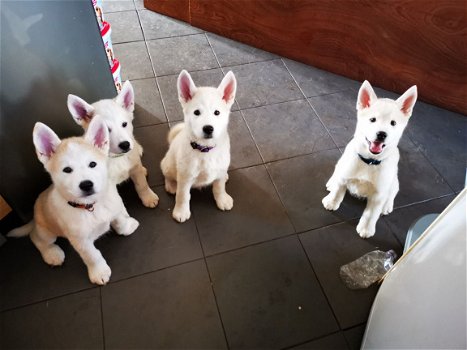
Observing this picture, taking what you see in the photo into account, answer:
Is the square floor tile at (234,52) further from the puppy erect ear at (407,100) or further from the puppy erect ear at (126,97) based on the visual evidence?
the puppy erect ear at (407,100)

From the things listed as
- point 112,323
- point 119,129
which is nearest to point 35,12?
point 119,129

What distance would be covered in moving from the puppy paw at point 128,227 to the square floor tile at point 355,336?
159 centimetres

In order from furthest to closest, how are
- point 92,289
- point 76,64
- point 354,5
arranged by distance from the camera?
1. point 354,5
2. point 76,64
3. point 92,289

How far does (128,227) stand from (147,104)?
1417mm

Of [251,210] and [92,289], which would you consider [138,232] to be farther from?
[251,210]

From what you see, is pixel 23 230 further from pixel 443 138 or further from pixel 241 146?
pixel 443 138

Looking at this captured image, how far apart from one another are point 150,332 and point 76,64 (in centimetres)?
186

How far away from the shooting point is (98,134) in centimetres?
192

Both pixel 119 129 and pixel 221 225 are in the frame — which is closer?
pixel 119 129

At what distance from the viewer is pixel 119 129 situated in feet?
7.16

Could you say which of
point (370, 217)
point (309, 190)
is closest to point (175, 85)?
point (309, 190)

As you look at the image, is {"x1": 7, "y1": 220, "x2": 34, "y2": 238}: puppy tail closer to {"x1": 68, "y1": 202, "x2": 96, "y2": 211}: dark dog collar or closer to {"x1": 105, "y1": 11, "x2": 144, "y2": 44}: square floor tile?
{"x1": 68, "y1": 202, "x2": 96, "y2": 211}: dark dog collar

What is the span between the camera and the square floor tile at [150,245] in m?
2.46

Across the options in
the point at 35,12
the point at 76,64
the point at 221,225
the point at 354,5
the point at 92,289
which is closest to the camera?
the point at 35,12
